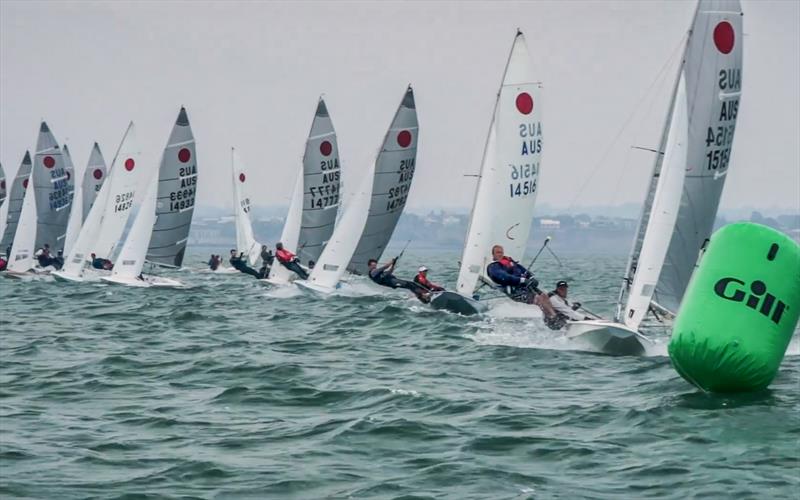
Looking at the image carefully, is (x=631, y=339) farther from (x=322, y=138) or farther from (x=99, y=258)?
(x=99, y=258)

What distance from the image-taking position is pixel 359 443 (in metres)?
10.0

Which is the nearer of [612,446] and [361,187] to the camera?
[612,446]

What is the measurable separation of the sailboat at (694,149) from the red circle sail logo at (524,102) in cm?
658

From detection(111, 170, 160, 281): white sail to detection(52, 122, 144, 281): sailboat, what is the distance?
10.4 ft

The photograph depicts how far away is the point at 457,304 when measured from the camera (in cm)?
2325

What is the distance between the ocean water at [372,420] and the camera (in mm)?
8648

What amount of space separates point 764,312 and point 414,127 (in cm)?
1880

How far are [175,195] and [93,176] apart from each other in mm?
12565

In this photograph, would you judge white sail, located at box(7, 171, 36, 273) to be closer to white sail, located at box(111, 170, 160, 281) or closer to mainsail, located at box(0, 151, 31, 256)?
white sail, located at box(111, 170, 160, 281)

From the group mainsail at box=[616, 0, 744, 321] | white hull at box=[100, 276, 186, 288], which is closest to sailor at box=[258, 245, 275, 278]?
white hull at box=[100, 276, 186, 288]

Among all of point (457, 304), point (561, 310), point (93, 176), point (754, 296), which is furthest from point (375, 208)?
point (93, 176)

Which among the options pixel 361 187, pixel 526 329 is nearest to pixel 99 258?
pixel 361 187

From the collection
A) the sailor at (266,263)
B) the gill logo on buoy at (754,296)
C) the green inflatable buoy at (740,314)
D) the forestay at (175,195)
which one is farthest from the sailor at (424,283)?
the forestay at (175,195)

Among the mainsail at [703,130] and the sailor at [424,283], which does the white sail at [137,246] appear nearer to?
the sailor at [424,283]
